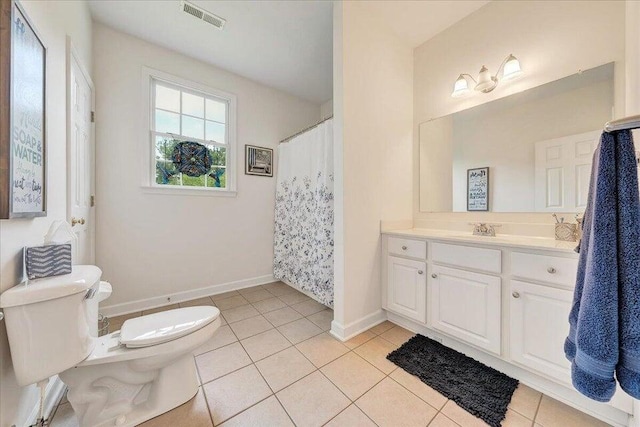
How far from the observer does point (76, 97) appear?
5.26 ft

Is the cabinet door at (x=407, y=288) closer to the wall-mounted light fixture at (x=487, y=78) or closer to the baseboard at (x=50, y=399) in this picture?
the wall-mounted light fixture at (x=487, y=78)

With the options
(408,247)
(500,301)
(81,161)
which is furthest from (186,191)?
(500,301)

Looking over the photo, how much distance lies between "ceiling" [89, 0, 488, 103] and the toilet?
7.03ft

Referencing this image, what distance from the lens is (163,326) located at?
116cm

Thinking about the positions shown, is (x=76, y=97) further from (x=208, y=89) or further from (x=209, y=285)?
(x=209, y=285)

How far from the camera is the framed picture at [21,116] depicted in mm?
778

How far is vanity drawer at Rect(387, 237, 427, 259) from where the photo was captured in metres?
1.75

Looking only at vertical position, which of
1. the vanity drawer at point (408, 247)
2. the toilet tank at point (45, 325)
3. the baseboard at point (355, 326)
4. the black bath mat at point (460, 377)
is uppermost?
the vanity drawer at point (408, 247)

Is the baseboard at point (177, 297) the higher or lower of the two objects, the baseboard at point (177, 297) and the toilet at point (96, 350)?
the lower

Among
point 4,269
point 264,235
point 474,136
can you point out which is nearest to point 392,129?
point 474,136

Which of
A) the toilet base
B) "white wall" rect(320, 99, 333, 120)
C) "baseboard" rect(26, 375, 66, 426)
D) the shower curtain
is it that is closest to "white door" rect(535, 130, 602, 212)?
the shower curtain

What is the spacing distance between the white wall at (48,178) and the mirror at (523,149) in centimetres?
259

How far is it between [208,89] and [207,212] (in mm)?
1388

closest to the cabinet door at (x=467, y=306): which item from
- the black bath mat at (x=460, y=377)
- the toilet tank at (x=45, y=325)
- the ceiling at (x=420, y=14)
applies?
the black bath mat at (x=460, y=377)
